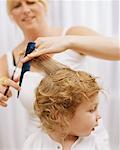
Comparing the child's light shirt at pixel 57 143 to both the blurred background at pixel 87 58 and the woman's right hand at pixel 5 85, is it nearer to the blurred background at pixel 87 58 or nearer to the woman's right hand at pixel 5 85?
the woman's right hand at pixel 5 85

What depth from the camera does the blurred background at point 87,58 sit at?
5.30 feet

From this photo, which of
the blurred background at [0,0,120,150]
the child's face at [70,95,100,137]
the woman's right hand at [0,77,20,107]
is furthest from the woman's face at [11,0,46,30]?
the child's face at [70,95,100,137]

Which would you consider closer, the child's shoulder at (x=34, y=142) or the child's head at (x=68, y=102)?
the child's head at (x=68, y=102)

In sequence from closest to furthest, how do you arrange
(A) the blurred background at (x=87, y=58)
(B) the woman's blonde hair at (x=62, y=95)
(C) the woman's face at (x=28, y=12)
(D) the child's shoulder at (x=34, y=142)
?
(B) the woman's blonde hair at (x=62, y=95)
(D) the child's shoulder at (x=34, y=142)
(C) the woman's face at (x=28, y=12)
(A) the blurred background at (x=87, y=58)

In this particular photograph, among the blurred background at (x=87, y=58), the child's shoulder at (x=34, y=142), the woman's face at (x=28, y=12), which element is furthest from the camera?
the blurred background at (x=87, y=58)

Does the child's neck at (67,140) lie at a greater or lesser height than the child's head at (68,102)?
lesser

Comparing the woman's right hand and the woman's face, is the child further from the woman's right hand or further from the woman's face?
the woman's face

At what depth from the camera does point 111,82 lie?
66.5 inches

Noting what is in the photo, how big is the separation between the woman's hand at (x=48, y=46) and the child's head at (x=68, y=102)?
0.09m

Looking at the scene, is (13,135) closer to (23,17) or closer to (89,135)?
(23,17)

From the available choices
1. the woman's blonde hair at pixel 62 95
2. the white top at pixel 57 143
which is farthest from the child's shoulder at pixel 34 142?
the woman's blonde hair at pixel 62 95

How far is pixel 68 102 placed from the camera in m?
0.95

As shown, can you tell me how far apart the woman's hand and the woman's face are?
0.33m

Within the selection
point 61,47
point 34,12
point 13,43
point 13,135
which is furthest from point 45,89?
point 13,135
